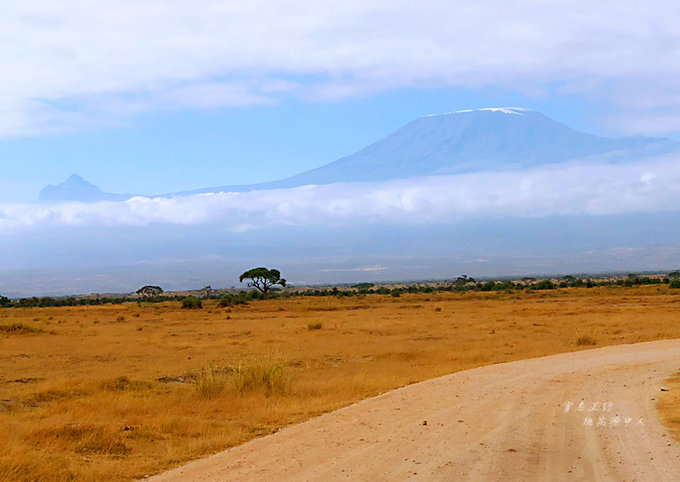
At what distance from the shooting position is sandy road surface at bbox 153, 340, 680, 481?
848cm

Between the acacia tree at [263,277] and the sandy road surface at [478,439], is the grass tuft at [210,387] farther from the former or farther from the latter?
the acacia tree at [263,277]

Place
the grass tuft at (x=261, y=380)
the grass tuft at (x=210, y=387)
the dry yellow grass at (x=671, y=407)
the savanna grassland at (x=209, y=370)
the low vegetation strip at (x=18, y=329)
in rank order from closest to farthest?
1. the dry yellow grass at (x=671, y=407)
2. the savanna grassland at (x=209, y=370)
3. the grass tuft at (x=210, y=387)
4. the grass tuft at (x=261, y=380)
5. the low vegetation strip at (x=18, y=329)

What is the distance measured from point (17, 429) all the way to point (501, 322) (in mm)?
31349

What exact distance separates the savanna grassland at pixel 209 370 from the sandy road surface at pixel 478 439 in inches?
51.8

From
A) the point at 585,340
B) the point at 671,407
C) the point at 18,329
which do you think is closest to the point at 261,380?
the point at 671,407

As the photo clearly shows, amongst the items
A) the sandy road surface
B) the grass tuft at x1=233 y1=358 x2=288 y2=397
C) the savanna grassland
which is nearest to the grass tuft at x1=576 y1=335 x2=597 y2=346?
the savanna grassland

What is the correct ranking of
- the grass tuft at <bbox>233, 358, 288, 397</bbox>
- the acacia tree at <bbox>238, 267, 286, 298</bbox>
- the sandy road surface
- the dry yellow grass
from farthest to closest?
the acacia tree at <bbox>238, 267, 286, 298</bbox>
the grass tuft at <bbox>233, 358, 288, 397</bbox>
the dry yellow grass
the sandy road surface

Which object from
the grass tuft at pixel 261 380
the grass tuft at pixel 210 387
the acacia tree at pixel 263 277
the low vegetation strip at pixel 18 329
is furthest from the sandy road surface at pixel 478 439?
the acacia tree at pixel 263 277

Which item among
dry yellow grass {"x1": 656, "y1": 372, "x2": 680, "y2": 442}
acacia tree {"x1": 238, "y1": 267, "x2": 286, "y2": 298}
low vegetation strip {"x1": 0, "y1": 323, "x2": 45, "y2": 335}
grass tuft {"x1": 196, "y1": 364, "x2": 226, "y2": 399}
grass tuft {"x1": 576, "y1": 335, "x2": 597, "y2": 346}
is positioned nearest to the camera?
dry yellow grass {"x1": 656, "y1": 372, "x2": 680, "y2": 442}

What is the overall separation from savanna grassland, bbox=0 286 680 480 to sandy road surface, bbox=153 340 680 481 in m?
1.32

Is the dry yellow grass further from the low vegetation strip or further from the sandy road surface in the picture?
the low vegetation strip

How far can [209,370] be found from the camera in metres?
19.3

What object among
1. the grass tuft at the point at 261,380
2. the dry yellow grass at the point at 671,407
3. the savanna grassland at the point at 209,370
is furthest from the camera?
the grass tuft at the point at 261,380

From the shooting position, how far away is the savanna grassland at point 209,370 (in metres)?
11.0
